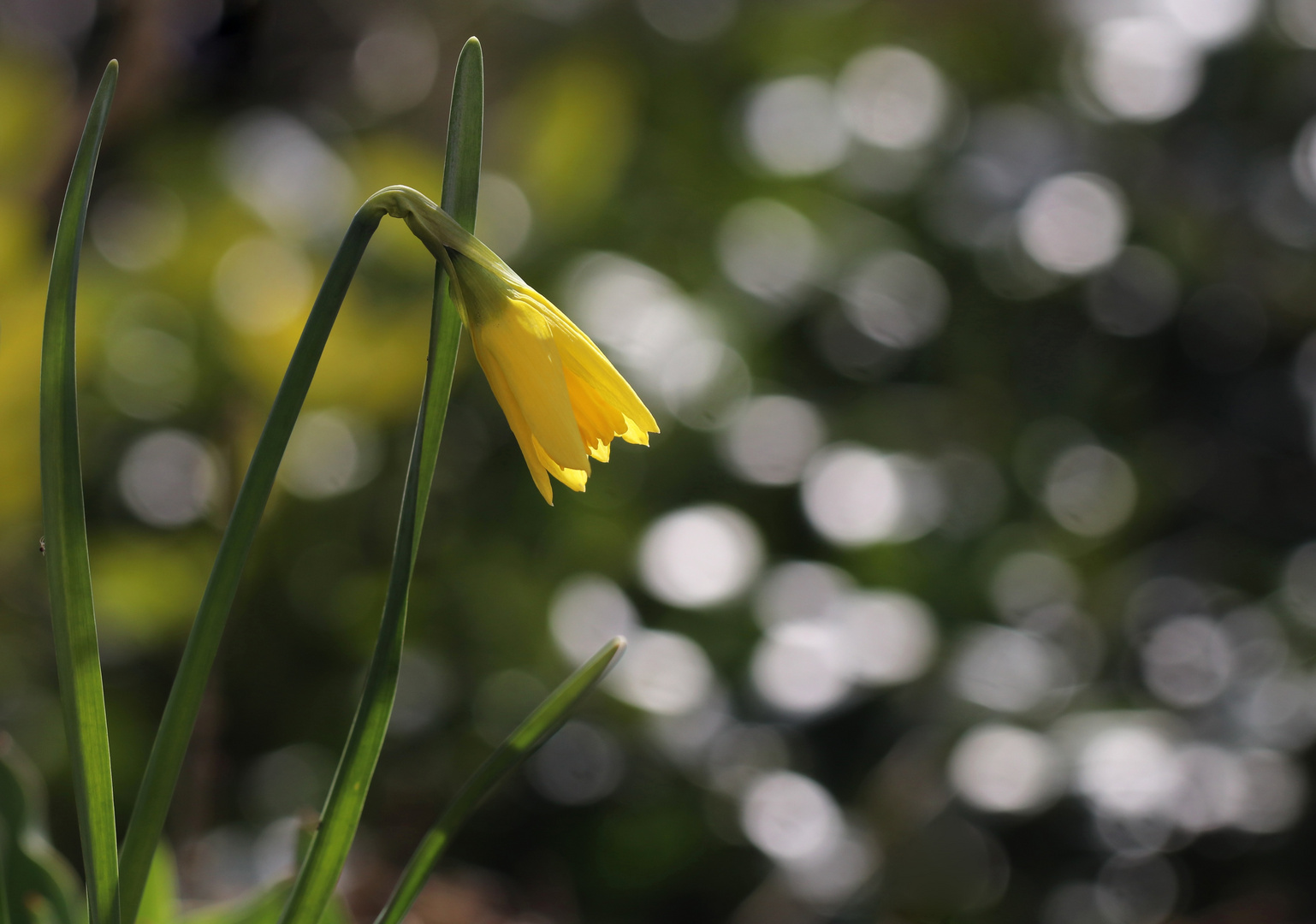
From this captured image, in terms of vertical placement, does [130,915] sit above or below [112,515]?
above

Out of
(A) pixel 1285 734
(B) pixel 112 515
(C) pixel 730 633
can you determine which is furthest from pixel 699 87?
(A) pixel 1285 734

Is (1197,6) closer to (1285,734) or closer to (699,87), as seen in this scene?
(699,87)

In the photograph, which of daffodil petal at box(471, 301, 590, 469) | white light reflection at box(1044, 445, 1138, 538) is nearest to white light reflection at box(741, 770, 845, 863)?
white light reflection at box(1044, 445, 1138, 538)

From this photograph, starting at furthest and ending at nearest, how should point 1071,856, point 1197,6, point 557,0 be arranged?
1. point 557,0
2. point 1197,6
3. point 1071,856

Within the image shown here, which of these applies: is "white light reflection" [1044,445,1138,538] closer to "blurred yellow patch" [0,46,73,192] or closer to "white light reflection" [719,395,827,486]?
"white light reflection" [719,395,827,486]

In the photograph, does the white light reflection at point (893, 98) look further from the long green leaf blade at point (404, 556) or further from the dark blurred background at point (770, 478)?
the long green leaf blade at point (404, 556)

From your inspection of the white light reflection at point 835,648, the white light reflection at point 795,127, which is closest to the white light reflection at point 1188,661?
the white light reflection at point 835,648
